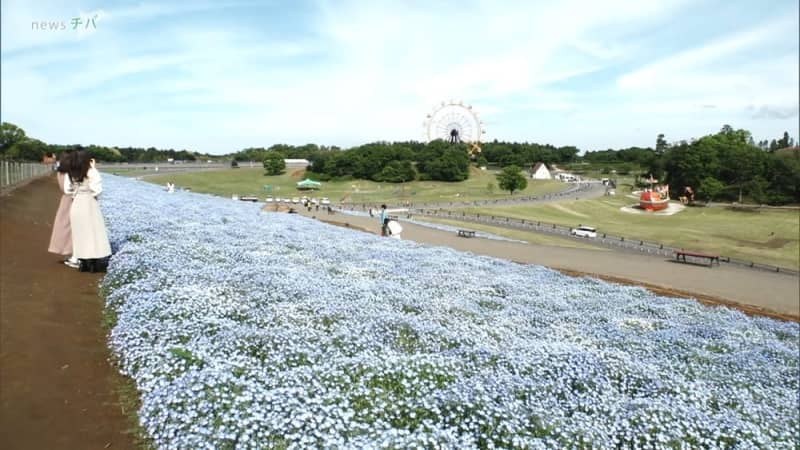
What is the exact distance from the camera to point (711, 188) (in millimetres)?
91812

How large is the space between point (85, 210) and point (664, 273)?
114ft

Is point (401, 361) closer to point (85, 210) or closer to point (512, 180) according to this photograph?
point (85, 210)

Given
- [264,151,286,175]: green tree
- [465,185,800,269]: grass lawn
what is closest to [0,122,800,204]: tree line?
[264,151,286,175]: green tree

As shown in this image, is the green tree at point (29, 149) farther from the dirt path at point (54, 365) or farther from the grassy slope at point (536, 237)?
the dirt path at point (54, 365)

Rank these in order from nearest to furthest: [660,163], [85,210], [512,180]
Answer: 1. [85,210]
2. [512,180]
3. [660,163]

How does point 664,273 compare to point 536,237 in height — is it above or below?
above

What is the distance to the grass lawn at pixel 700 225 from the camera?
53.8 meters

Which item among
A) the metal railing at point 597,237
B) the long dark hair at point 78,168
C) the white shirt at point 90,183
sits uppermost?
the long dark hair at point 78,168

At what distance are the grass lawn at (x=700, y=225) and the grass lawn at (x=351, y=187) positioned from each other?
24.8 metres

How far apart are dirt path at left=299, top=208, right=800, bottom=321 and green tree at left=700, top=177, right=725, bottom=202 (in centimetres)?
5807

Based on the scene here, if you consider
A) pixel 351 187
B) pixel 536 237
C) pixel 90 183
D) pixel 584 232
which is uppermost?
pixel 90 183

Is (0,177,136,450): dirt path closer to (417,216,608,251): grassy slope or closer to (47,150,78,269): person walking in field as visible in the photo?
A: (47,150,78,269): person walking in field

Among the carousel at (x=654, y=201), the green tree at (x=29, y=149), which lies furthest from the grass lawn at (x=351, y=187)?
the green tree at (x=29, y=149)

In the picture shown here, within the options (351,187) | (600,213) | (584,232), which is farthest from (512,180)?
(584,232)
